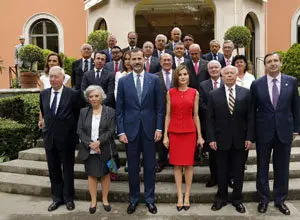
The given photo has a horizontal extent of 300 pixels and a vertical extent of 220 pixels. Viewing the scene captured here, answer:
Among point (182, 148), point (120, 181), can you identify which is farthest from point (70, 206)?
point (182, 148)

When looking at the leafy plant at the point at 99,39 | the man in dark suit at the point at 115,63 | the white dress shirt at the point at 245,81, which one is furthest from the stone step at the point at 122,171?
the leafy plant at the point at 99,39

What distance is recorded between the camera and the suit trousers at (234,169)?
4461mm

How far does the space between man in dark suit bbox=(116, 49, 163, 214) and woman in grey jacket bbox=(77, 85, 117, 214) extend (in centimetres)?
17

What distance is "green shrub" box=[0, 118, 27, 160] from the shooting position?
695 centimetres

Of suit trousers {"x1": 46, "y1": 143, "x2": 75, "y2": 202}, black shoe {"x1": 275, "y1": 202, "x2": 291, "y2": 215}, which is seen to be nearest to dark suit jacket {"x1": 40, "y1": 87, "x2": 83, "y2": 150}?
suit trousers {"x1": 46, "y1": 143, "x2": 75, "y2": 202}

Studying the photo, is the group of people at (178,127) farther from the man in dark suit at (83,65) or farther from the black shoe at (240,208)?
the man in dark suit at (83,65)

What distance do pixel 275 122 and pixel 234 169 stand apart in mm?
824

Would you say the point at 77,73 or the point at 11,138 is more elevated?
the point at 77,73

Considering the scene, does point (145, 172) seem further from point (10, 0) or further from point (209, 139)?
point (10, 0)

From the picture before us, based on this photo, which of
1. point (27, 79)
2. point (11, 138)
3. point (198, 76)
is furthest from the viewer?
point (27, 79)

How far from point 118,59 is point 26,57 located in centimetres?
496

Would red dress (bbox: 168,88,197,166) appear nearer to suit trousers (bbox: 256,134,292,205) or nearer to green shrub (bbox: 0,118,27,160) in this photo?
suit trousers (bbox: 256,134,292,205)

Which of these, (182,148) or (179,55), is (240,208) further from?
(179,55)

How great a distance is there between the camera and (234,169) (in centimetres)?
450
